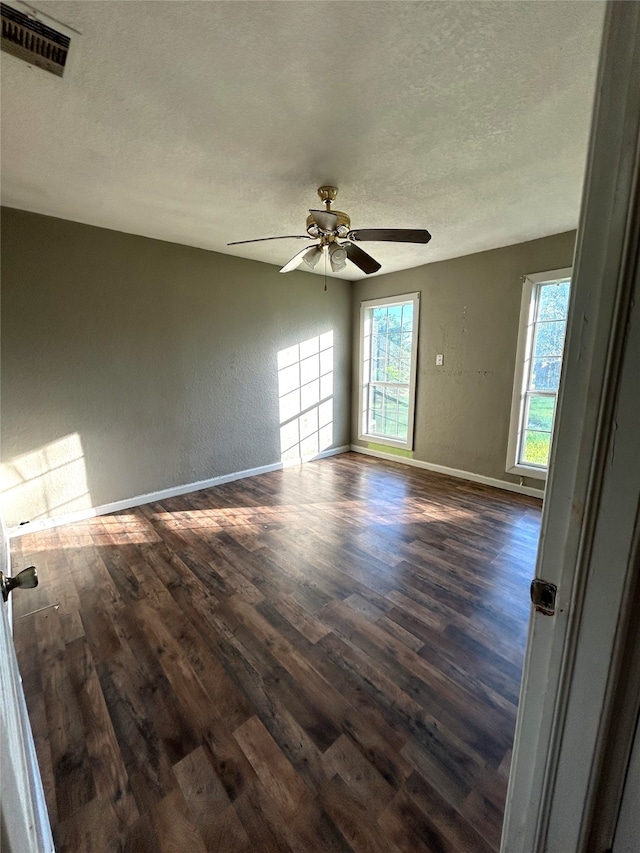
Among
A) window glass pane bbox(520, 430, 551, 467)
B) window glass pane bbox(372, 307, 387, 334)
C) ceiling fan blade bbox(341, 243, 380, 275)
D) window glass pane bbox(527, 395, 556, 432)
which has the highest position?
ceiling fan blade bbox(341, 243, 380, 275)

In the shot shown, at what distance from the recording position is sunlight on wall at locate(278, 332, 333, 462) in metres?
4.45

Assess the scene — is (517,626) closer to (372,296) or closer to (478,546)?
(478,546)

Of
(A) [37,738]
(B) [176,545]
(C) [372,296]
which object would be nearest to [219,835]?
(A) [37,738]

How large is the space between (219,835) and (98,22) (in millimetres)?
2627

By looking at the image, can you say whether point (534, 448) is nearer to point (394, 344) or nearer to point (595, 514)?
point (394, 344)

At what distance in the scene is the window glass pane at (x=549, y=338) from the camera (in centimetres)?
331

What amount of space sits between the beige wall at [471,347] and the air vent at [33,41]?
3.61m

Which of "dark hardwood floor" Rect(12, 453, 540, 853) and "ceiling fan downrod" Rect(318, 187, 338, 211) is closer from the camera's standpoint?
"dark hardwood floor" Rect(12, 453, 540, 853)

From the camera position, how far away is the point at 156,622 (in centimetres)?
185

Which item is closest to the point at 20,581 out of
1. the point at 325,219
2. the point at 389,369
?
the point at 325,219

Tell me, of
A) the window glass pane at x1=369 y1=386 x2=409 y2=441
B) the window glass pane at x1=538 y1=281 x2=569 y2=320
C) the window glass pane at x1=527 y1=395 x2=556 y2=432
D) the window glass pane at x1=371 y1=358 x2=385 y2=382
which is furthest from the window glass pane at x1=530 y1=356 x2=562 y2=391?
the window glass pane at x1=371 y1=358 x2=385 y2=382

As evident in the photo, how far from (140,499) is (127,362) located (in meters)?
1.31

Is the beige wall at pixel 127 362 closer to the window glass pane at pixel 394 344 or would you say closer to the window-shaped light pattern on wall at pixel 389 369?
the window-shaped light pattern on wall at pixel 389 369

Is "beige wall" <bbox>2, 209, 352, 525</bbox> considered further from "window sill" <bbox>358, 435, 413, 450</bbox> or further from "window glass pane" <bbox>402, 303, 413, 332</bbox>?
"window sill" <bbox>358, 435, 413, 450</bbox>
